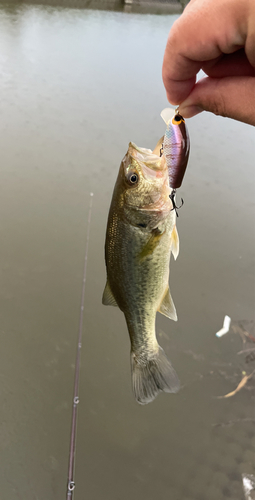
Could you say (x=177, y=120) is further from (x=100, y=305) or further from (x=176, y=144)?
(x=100, y=305)

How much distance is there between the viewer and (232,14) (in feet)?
1.81

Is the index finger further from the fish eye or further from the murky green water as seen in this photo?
the murky green water

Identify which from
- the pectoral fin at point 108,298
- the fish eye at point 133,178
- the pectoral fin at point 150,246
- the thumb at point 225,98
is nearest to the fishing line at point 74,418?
the pectoral fin at point 108,298

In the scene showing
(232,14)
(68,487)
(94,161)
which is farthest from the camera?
(94,161)

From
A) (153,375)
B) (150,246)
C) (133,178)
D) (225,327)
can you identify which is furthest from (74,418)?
(133,178)

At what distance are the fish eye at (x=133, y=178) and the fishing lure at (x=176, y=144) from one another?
0.39 ft

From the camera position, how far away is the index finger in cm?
56

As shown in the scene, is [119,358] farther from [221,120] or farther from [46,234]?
[221,120]

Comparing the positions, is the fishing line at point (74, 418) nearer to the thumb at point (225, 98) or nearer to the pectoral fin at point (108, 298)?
the pectoral fin at point (108, 298)

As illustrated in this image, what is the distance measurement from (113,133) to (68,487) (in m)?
2.74

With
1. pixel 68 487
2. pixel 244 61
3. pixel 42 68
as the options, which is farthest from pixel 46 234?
pixel 42 68

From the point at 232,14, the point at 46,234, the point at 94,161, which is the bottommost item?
the point at 46,234

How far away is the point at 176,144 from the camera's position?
0.75m

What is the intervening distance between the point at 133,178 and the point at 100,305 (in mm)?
1395
